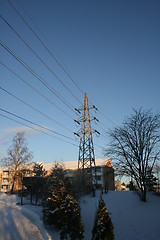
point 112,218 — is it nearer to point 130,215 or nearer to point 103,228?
point 130,215

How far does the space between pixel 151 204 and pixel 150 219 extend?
340 cm

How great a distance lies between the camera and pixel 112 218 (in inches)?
744

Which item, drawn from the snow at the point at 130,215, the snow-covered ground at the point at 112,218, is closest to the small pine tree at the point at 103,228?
the snow at the point at 130,215

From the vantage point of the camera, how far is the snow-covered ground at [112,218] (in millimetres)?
11955

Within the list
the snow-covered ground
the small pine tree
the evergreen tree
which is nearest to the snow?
the snow-covered ground

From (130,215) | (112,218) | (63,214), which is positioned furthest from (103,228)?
(130,215)

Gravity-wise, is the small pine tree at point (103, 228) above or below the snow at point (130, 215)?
above

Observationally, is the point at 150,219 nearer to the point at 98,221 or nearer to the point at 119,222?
the point at 119,222

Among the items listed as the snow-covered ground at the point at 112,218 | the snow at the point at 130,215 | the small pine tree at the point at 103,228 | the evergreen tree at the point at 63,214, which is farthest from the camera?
the snow at the point at 130,215

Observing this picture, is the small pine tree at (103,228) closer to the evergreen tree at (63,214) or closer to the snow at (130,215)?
the snow at (130,215)

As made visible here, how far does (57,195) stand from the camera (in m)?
15.5

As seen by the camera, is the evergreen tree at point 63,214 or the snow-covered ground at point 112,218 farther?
the evergreen tree at point 63,214

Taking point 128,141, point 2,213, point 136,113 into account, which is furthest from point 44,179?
point 136,113

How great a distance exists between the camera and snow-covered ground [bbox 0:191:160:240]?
12.0 meters
